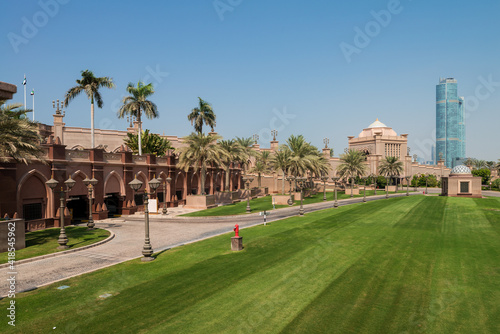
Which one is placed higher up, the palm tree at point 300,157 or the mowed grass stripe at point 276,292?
the palm tree at point 300,157

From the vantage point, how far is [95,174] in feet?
110

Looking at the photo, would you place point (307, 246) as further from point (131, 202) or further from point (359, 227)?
point (131, 202)

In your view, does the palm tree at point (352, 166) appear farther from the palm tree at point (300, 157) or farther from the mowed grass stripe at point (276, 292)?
the mowed grass stripe at point (276, 292)

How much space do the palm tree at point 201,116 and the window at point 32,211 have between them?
27880 mm

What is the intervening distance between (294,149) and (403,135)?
263 feet

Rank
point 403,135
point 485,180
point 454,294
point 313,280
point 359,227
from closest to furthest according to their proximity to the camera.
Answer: point 454,294, point 313,280, point 359,227, point 485,180, point 403,135

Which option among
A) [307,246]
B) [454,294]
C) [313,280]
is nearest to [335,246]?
[307,246]

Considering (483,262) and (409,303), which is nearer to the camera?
(409,303)

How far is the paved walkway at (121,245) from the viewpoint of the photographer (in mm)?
14258

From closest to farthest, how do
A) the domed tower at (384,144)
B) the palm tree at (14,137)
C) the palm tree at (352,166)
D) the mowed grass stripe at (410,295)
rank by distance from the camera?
the mowed grass stripe at (410,295)
the palm tree at (14,137)
the palm tree at (352,166)
the domed tower at (384,144)

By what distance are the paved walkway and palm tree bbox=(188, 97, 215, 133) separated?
21.1 metres

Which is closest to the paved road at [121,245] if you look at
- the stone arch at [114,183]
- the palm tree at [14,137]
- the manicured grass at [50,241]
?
the manicured grass at [50,241]

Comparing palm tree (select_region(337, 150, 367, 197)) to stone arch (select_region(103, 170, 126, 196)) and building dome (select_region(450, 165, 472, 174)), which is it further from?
stone arch (select_region(103, 170, 126, 196))

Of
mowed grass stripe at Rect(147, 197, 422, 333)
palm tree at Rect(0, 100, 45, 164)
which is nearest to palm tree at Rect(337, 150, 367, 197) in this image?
mowed grass stripe at Rect(147, 197, 422, 333)
